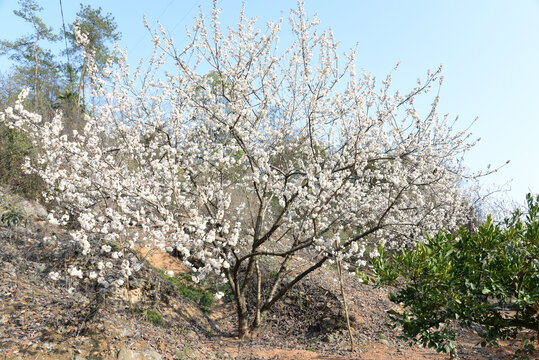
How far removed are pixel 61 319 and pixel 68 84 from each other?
23.1 meters

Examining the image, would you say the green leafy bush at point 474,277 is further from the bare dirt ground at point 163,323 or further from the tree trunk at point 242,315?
the tree trunk at point 242,315

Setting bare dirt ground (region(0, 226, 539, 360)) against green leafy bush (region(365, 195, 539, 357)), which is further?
bare dirt ground (region(0, 226, 539, 360))

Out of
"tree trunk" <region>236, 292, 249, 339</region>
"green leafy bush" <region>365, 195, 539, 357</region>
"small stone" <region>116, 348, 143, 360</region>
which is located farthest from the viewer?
"tree trunk" <region>236, 292, 249, 339</region>

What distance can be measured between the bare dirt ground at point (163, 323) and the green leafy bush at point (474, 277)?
281 cm

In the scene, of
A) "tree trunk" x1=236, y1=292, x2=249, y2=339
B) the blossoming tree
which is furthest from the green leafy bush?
"tree trunk" x1=236, y1=292, x2=249, y2=339

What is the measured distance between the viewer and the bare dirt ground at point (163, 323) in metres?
4.80

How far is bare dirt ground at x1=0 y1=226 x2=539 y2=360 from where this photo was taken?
15.8 feet

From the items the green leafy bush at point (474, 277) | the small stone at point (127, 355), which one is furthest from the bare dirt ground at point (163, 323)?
the green leafy bush at point (474, 277)

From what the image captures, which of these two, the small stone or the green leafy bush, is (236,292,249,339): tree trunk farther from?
the green leafy bush

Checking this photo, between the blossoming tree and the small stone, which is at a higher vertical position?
the blossoming tree

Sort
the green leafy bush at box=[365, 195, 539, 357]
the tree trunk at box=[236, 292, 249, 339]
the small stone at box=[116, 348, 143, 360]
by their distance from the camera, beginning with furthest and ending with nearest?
the tree trunk at box=[236, 292, 249, 339] < the small stone at box=[116, 348, 143, 360] < the green leafy bush at box=[365, 195, 539, 357]

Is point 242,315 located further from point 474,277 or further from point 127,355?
point 474,277

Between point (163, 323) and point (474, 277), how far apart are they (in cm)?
537

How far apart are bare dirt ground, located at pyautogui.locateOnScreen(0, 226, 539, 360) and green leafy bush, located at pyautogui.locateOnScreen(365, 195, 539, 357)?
110 inches
